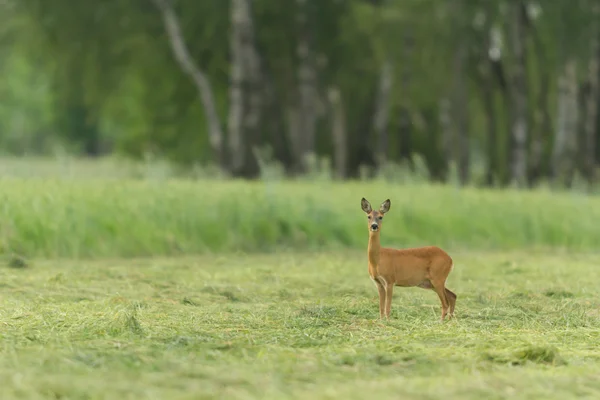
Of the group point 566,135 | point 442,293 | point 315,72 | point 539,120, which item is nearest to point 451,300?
point 442,293

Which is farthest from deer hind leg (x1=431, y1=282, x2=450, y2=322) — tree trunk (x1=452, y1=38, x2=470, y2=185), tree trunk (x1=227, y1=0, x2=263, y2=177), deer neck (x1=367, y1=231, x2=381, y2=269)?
tree trunk (x1=452, y1=38, x2=470, y2=185)

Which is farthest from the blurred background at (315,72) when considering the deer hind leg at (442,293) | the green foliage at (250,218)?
the deer hind leg at (442,293)

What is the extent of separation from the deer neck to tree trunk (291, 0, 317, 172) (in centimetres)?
1657

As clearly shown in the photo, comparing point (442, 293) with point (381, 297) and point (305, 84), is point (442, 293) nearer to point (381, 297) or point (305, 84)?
point (381, 297)

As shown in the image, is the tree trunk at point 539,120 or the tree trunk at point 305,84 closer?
the tree trunk at point 305,84

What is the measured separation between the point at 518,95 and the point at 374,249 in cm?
1692

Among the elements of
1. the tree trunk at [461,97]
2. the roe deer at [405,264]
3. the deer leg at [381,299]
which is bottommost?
the deer leg at [381,299]

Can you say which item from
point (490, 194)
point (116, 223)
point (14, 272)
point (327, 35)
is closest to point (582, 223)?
point (490, 194)

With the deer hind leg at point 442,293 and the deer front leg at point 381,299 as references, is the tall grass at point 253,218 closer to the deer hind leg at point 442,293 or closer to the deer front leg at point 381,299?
the deer front leg at point 381,299

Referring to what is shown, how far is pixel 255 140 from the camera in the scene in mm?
20594

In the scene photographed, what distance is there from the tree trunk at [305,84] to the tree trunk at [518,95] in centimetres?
469

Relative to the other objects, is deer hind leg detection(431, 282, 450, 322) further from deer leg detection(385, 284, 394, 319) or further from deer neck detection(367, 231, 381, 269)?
deer neck detection(367, 231, 381, 269)

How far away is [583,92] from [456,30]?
801 cm

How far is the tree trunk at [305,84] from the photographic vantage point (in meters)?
23.4
